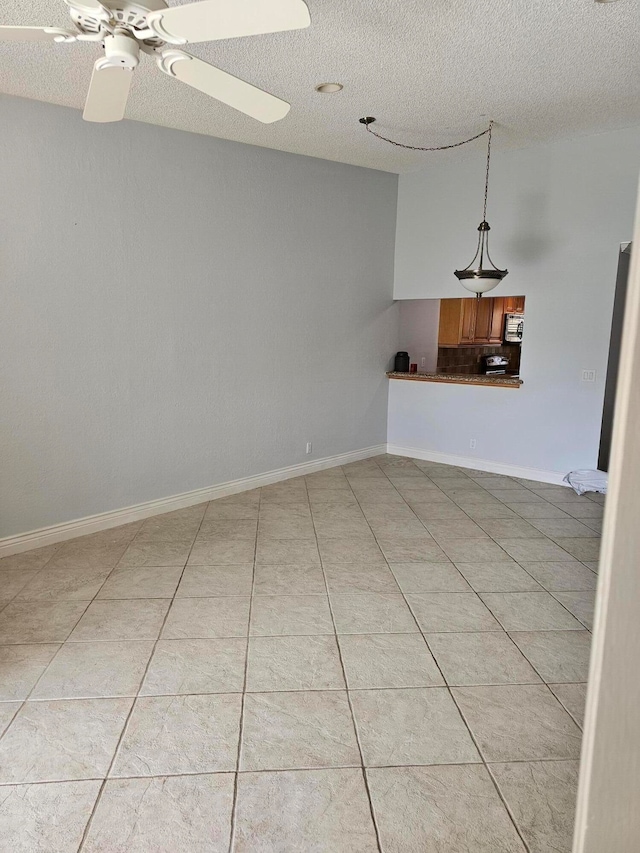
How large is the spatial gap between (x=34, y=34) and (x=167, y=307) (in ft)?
7.34

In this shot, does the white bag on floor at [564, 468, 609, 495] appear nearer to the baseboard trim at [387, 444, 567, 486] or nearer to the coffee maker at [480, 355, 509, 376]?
the baseboard trim at [387, 444, 567, 486]

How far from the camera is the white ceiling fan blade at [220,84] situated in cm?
208

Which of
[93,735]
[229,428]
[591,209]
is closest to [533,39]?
[591,209]

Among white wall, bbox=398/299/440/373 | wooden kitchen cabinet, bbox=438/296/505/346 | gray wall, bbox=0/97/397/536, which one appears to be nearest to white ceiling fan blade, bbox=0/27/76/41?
gray wall, bbox=0/97/397/536

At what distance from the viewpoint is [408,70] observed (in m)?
3.15

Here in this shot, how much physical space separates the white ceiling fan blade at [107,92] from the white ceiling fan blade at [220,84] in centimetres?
17

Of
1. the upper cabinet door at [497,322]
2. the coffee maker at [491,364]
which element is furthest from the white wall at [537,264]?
the coffee maker at [491,364]

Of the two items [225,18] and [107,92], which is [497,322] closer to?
[107,92]

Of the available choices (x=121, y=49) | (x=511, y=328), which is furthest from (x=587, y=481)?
(x=121, y=49)

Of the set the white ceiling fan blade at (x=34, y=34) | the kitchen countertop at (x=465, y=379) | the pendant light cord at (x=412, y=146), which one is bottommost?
the kitchen countertop at (x=465, y=379)

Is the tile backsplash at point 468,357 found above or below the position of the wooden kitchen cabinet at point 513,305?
below

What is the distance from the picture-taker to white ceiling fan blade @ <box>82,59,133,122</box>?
2.16m

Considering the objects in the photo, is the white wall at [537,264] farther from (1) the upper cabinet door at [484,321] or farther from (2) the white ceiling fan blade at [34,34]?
(2) the white ceiling fan blade at [34,34]

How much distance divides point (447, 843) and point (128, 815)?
908 mm
